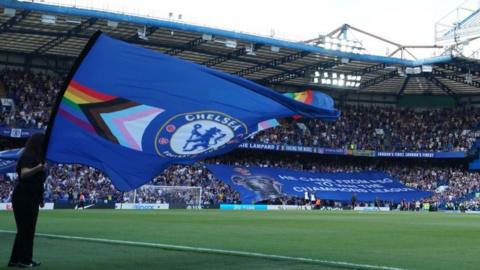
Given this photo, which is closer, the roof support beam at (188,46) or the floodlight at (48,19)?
the floodlight at (48,19)

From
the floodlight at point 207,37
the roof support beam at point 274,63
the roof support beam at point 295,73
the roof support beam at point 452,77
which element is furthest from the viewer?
the roof support beam at point 452,77

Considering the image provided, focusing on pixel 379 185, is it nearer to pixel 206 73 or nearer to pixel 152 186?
pixel 152 186

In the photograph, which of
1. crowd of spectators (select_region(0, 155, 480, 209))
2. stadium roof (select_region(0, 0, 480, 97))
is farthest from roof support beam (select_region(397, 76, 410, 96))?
crowd of spectators (select_region(0, 155, 480, 209))

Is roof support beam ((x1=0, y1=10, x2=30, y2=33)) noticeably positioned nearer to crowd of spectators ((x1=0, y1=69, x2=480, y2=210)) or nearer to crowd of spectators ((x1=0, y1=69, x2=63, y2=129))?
crowd of spectators ((x1=0, y1=69, x2=63, y2=129))

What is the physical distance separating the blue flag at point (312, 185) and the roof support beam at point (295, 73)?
33.3ft

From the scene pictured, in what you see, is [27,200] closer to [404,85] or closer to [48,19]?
[48,19]

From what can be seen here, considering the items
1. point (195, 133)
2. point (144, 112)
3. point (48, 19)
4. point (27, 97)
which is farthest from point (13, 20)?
point (195, 133)

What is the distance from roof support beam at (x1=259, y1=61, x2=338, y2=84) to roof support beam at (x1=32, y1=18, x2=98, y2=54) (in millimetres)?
24298

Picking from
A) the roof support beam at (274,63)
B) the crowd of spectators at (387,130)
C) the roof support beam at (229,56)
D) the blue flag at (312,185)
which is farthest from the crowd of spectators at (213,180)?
the roof support beam at (229,56)

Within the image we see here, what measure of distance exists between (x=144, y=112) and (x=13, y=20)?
4033 cm

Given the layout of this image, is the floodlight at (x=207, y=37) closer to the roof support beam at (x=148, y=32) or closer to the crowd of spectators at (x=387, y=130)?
the roof support beam at (x=148, y=32)

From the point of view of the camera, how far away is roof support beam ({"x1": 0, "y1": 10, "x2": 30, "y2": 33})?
4622cm

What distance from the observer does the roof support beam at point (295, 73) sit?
64812mm

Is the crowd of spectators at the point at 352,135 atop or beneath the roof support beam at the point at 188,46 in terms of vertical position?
beneath
